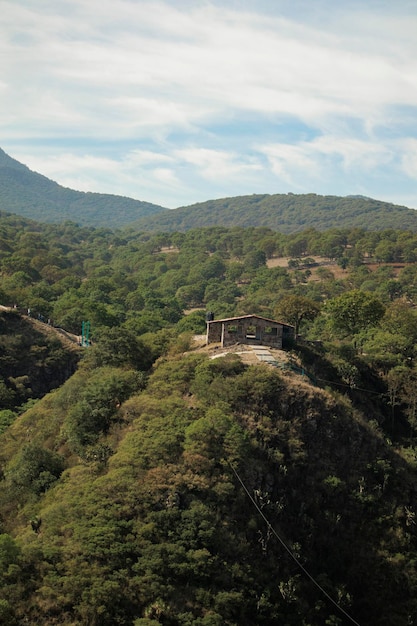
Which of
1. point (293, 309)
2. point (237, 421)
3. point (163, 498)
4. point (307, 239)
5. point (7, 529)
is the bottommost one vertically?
point (7, 529)

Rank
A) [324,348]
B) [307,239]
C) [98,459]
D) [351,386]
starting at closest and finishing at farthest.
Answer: [98,459]
[351,386]
[324,348]
[307,239]

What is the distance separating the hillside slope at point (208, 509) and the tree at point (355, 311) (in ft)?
56.5

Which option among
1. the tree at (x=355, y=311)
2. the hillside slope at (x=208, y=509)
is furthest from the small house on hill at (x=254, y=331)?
the tree at (x=355, y=311)

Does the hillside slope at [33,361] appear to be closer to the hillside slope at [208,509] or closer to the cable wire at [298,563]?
the hillside slope at [208,509]

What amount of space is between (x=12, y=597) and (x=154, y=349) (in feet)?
74.5

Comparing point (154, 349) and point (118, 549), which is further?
point (154, 349)

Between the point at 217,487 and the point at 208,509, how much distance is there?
1.31m

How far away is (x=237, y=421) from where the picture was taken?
112 feet

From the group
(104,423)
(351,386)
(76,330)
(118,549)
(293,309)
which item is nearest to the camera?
(118,549)

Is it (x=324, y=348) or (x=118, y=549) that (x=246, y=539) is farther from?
(x=324, y=348)

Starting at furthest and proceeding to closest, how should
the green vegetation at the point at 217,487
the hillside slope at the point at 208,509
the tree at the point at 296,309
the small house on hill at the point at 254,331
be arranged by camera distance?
the tree at the point at 296,309
the small house on hill at the point at 254,331
the green vegetation at the point at 217,487
the hillside slope at the point at 208,509

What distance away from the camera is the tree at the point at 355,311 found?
179 ft

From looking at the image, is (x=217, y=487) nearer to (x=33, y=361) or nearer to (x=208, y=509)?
(x=208, y=509)

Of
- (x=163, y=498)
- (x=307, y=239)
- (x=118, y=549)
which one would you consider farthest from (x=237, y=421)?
(x=307, y=239)
